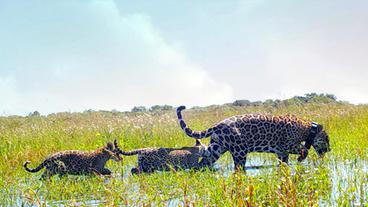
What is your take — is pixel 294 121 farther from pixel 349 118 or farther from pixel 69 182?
pixel 349 118

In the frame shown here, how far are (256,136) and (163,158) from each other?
5.63 ft

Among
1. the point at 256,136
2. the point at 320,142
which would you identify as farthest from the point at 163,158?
the point at 320,142

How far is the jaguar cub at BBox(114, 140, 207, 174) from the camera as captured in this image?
9812 mm

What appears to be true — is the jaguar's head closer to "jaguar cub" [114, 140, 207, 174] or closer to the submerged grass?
the submerged grass

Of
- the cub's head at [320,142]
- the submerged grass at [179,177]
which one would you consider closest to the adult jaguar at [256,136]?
the cub's head at [320,142]

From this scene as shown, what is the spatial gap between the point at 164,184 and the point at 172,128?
8.20 meters

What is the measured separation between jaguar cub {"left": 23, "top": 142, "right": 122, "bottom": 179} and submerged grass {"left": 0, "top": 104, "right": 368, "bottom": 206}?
21cm

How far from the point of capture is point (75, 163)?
9.64m

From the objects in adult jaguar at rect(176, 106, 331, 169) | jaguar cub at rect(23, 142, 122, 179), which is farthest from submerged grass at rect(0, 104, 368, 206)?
adult jaguar at rect(176, 106, 331, 169)

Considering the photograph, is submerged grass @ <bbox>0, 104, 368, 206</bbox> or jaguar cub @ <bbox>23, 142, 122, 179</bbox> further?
jaguar cub @ <bbox>23, 142, 122, 179</bbox>

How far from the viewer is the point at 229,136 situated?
985 centimetres

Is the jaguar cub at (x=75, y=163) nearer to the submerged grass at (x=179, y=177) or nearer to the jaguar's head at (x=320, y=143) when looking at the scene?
the submerged grass at (x=179, y=177)

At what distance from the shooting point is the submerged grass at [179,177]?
18.2 feet

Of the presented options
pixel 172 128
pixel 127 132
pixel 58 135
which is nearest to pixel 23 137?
pixel 58 135
